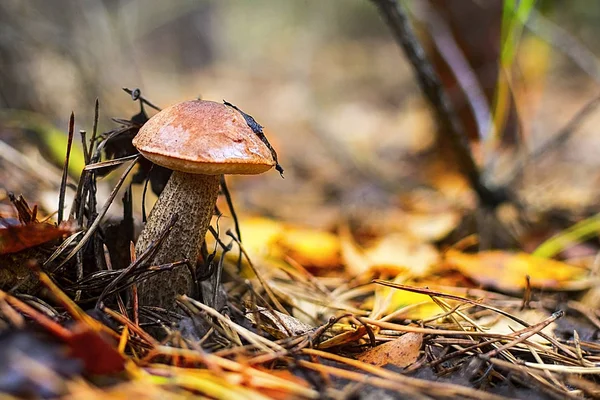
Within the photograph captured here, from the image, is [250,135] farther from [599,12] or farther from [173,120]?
[599,12]

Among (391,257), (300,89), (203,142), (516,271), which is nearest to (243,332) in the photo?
(203,142)

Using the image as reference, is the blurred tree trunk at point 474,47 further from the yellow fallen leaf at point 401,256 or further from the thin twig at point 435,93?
the yellow fallen leaf at point 401,256

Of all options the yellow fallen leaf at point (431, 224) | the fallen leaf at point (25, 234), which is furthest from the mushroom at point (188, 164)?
the yellow fallen leaf at point (431, 224)

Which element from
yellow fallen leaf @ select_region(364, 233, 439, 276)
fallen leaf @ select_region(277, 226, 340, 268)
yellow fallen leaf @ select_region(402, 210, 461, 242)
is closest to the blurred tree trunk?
yellow fallen leaf @ select_region(402, 210, 461, 242)

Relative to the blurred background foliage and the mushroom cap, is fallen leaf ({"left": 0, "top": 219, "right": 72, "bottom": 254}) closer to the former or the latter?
the mushroom cap

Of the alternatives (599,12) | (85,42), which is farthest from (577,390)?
(599,12)
